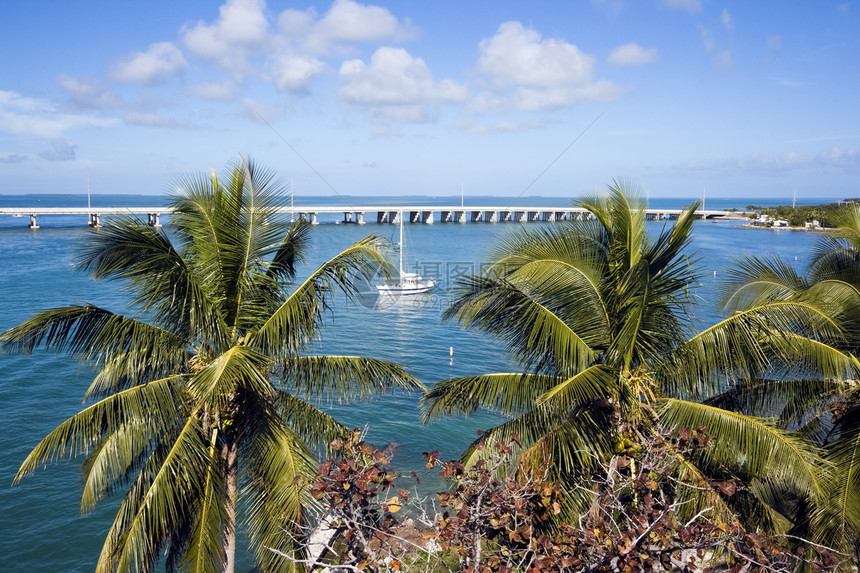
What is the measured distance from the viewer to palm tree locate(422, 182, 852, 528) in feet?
27.6

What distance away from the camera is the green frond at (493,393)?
30.5ft

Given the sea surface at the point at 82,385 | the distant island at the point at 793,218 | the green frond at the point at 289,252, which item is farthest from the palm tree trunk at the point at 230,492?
the distant island at the point at 793,218

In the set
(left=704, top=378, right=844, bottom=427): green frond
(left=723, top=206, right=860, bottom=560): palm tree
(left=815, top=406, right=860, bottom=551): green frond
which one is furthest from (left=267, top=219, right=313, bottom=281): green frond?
(left=815, top=406, right=860, bottom=551): green frond

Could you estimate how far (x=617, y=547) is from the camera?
5.37 metres

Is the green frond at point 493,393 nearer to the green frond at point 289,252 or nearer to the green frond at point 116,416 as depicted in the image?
the green frond at point 289,252

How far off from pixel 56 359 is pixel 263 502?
30.3 meters

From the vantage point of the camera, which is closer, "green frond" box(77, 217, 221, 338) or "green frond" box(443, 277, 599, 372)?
"green frond" box(77, 217, 221, 338)

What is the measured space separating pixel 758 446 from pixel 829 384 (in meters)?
3.18

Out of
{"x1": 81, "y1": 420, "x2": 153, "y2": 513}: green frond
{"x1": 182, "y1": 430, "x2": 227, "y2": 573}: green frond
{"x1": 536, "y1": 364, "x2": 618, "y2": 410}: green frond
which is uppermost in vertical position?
{"x1": 536, "y1": 364, "x2": 618, "y2": 410}: green frond

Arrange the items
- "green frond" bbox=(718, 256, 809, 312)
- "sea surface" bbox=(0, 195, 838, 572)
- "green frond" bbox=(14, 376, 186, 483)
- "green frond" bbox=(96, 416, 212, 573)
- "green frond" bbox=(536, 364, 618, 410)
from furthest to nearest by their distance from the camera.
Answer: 1. "sea surface" bbox=(0, 195, 838, 572)
2. "green frond" bbox=(718, 256, 809, 312)
3. "green frond" bbox=(536, 364, 618, 410)
4. "green frond" bbox=(14, 376, 186, 483)
5. "green frond" bbox=(96, 416, 212, 573)

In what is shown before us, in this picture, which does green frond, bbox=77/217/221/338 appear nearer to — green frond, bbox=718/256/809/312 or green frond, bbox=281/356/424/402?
green frond, bbox=281/356/424/402

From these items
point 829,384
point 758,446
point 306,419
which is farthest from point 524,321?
point 829,384

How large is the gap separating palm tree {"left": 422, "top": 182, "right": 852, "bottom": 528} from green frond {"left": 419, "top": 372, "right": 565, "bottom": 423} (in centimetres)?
2

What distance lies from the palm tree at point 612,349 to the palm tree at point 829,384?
1.88 ft
